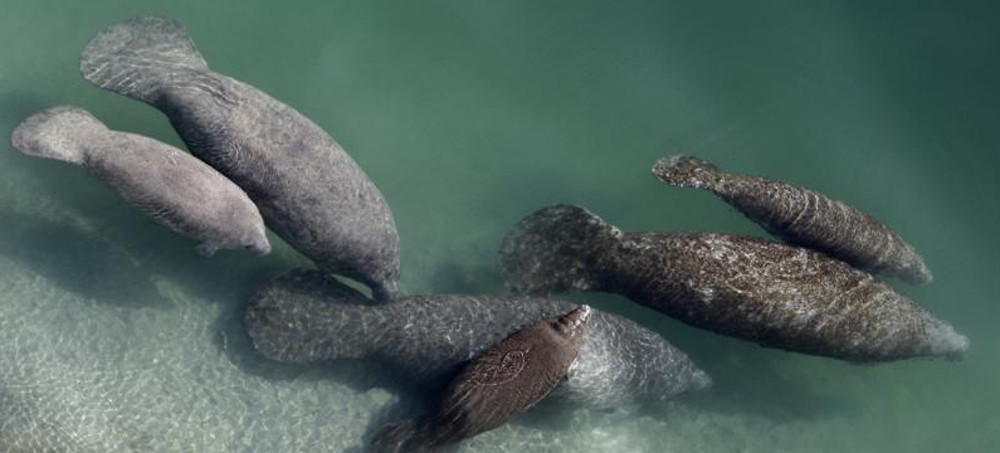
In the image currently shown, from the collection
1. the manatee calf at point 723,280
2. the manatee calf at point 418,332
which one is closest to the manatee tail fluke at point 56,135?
the manatee calf at point 418,332

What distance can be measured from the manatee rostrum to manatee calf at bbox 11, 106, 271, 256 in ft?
8.43

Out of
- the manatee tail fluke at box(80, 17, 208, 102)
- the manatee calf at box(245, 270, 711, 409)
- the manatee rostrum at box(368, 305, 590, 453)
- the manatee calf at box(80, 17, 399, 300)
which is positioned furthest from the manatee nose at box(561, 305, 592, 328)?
the manatee tail fluke at box(80, 17, 208, 102)

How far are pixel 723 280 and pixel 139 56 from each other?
7500 mm

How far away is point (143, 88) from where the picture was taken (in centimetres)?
947

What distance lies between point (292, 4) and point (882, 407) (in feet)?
34.3

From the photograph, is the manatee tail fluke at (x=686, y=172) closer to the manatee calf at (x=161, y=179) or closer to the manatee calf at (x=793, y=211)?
the manatee calf at (x=793, y=211)

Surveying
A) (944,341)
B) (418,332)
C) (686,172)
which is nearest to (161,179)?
(418,332)

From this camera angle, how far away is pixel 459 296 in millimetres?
9852

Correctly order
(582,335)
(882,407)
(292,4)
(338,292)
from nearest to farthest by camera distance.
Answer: (582,335) < (338,292) < (882,407) < (292,4)

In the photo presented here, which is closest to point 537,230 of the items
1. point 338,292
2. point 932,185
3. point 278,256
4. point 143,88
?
point 338,292

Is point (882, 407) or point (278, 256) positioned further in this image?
point (882, 407)

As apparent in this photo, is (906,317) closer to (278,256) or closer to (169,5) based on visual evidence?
(278,256)

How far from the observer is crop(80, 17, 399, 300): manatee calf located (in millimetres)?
8914

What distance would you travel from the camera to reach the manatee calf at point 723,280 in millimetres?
9758
